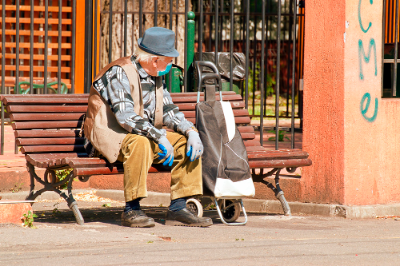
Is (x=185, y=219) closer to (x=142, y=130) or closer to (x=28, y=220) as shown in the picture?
(x=142, y=130)

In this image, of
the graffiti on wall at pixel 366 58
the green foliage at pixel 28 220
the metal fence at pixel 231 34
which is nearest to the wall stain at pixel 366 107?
the graffiti on wall at pixel 366 58

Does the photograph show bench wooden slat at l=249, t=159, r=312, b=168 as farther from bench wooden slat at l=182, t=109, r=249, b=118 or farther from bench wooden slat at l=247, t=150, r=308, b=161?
bench wooden slat at l=182, t=109, r=249, b=118

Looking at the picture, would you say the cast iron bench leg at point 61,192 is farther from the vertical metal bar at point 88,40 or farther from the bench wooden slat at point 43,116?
the vertical metal bar at point 88,40

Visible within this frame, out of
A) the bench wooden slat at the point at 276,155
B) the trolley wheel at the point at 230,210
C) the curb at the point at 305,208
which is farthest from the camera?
the curb at the point at 305,208

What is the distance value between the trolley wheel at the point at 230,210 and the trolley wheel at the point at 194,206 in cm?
18

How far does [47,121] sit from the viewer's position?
4.98m

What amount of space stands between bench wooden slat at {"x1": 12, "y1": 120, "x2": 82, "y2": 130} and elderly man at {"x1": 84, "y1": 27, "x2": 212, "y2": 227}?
12.5 inches

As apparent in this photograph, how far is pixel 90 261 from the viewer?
11.4 ft

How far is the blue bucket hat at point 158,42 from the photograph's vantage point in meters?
4.70

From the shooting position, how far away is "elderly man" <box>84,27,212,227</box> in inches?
176

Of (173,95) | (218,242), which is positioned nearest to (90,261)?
(218,242)

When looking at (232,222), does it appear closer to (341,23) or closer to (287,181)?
(287,181)

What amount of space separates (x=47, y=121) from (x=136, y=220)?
3.80ft

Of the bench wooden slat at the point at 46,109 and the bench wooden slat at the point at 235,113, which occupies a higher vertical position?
the bench wooden slat at the point at 46,109
